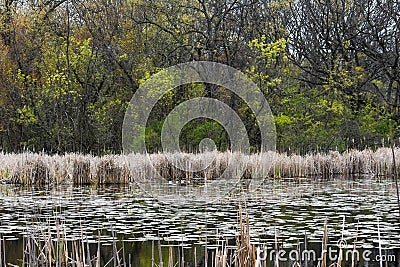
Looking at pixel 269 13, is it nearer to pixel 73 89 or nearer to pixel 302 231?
pixel 73 89

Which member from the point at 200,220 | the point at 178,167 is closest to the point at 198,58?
the point at 178,167

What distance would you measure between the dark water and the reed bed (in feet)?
5.46

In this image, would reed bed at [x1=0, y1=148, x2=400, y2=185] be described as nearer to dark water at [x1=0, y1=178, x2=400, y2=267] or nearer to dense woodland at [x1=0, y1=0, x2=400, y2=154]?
dark water at [x1=0, y1=178, x2=400, y2=267]

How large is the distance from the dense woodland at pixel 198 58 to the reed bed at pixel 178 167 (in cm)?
553

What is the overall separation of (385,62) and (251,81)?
4.81 meters

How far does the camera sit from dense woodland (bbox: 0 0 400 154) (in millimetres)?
23875

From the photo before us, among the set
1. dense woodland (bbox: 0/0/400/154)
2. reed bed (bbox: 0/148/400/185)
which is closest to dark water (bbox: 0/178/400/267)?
reed bed (bbox: 0/148/400/185)

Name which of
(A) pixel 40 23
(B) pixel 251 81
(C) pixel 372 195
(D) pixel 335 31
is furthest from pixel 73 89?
(C) pixel 372 195

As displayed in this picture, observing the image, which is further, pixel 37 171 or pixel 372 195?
pixel 37 171

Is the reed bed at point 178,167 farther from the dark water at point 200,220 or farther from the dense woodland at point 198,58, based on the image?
the dense woodland at point 198,58

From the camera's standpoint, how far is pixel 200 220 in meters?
8.17

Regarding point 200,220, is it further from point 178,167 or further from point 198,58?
point 198,58

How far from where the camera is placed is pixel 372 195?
438 inches

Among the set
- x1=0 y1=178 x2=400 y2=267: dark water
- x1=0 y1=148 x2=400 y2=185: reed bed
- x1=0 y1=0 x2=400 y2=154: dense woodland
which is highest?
x1=0 y1=0 x2=400 y2=154: dense woodland
